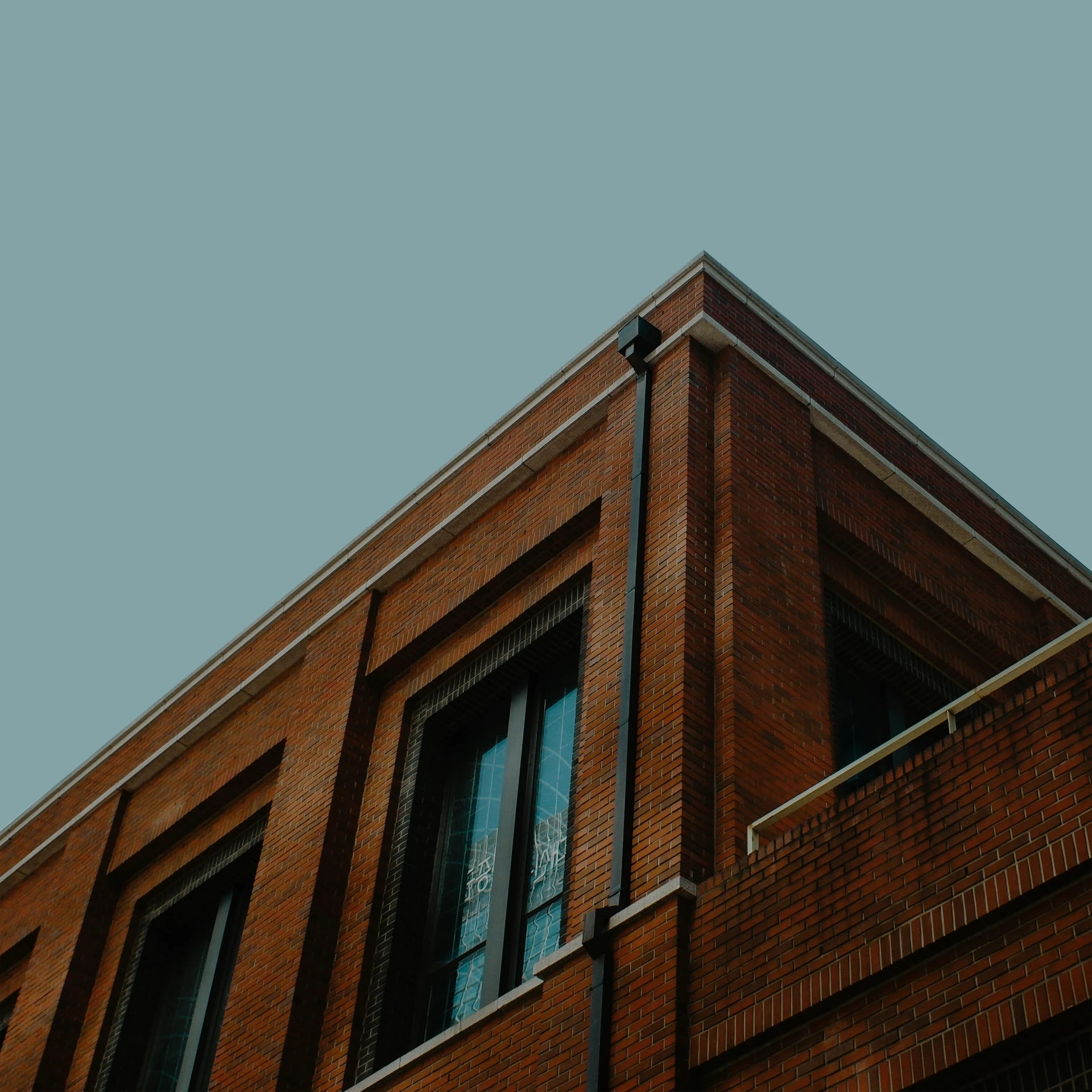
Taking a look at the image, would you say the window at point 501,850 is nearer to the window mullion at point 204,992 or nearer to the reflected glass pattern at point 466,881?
the reflected glass pattern at point 466,881

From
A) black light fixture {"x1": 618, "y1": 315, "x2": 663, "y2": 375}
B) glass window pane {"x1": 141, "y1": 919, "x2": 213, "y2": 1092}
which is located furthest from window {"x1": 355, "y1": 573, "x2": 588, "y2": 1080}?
glass window pane {"x1": 141, "y1": 919, "x2": 213, "y2": 1092}

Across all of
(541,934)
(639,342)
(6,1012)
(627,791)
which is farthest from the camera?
(6,1012)

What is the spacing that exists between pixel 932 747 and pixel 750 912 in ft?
4.85

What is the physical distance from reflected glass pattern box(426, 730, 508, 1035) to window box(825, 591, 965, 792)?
2.91 metres

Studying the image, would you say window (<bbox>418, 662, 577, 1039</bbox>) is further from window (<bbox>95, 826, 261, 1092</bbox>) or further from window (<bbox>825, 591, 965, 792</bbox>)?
window (<bbox>95, 826, 261, 1092</bbox>)

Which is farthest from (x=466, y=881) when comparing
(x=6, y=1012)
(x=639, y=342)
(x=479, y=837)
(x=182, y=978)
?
(x=6, y=1012)

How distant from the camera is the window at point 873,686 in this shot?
14.4 metres

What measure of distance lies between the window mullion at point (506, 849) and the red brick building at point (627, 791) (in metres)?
0.04

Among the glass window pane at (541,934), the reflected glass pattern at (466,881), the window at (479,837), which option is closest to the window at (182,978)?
the window at (479,837)

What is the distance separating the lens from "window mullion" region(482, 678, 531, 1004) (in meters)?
13.2

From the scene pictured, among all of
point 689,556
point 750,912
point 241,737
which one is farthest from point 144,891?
point 750,912

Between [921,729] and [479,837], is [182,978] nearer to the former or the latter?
[479,837]

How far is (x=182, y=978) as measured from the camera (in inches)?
671

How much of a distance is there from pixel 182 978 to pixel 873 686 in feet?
24.3
